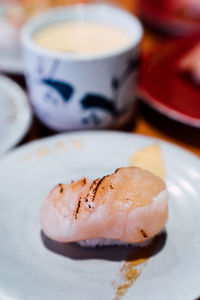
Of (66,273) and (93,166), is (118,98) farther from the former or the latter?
(66,273)

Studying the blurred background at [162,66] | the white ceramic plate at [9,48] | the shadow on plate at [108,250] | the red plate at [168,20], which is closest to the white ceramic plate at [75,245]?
the shadow on plate at [108,250]

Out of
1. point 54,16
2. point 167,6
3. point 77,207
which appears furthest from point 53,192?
point 167,6

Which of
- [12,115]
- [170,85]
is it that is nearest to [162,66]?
[170,85]

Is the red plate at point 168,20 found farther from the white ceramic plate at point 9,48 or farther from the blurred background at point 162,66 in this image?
the white ceramic plate at point 9,48

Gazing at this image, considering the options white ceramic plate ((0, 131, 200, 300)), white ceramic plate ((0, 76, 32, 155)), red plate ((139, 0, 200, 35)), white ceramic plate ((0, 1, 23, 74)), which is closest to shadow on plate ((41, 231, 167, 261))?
white ceramic plate ((0, 131, 200, 300))

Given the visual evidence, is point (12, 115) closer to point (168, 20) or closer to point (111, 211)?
point (111, 211)

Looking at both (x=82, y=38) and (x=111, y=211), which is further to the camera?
(x=82, y=38)

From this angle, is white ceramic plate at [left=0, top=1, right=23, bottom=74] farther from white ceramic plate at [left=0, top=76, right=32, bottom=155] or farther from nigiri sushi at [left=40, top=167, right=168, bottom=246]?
nigiri sushi at [left=40, top=167, right=168, bottom=246]
